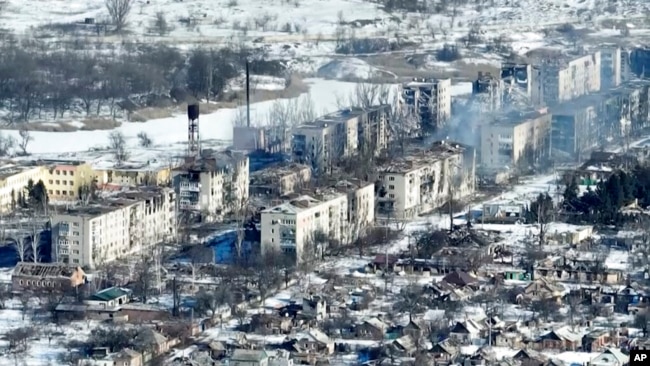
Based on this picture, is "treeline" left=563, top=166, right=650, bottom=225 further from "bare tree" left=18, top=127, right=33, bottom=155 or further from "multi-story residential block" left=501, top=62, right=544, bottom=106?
"bare tree" left=18, top=127, right=33, bottom=155

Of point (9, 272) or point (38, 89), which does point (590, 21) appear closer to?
point (38, 89)

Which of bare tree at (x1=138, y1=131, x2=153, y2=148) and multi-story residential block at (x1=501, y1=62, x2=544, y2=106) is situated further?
multi-story residential block at (x1=501, y1=62, x2=544, y2=106)

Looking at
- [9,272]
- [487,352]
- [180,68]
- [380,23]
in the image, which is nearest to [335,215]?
[9,272]

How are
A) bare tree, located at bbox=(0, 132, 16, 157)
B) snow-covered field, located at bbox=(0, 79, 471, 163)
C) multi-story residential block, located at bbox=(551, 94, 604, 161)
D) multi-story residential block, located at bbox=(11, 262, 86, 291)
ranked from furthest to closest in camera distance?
multi-story residential block, located at bbox=(551, 94, 604, 161) → snow-covered field, located at bbox=(0, 79, 471, 163) → bare tree, located at bbox=(0, 132, 16, 157) → multi-story residential block, located at bbox=(11, 262, 86, 291)

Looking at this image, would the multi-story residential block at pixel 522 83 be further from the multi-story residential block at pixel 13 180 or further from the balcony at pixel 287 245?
the balcony at pixel 287 245

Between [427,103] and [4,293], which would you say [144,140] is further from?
[4,293]

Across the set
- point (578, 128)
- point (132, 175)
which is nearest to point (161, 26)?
point (578, 128)

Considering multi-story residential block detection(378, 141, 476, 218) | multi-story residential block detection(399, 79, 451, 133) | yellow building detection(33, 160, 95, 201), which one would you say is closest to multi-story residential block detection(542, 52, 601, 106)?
multi-story residential block detection(399, 79, 451, 133)
